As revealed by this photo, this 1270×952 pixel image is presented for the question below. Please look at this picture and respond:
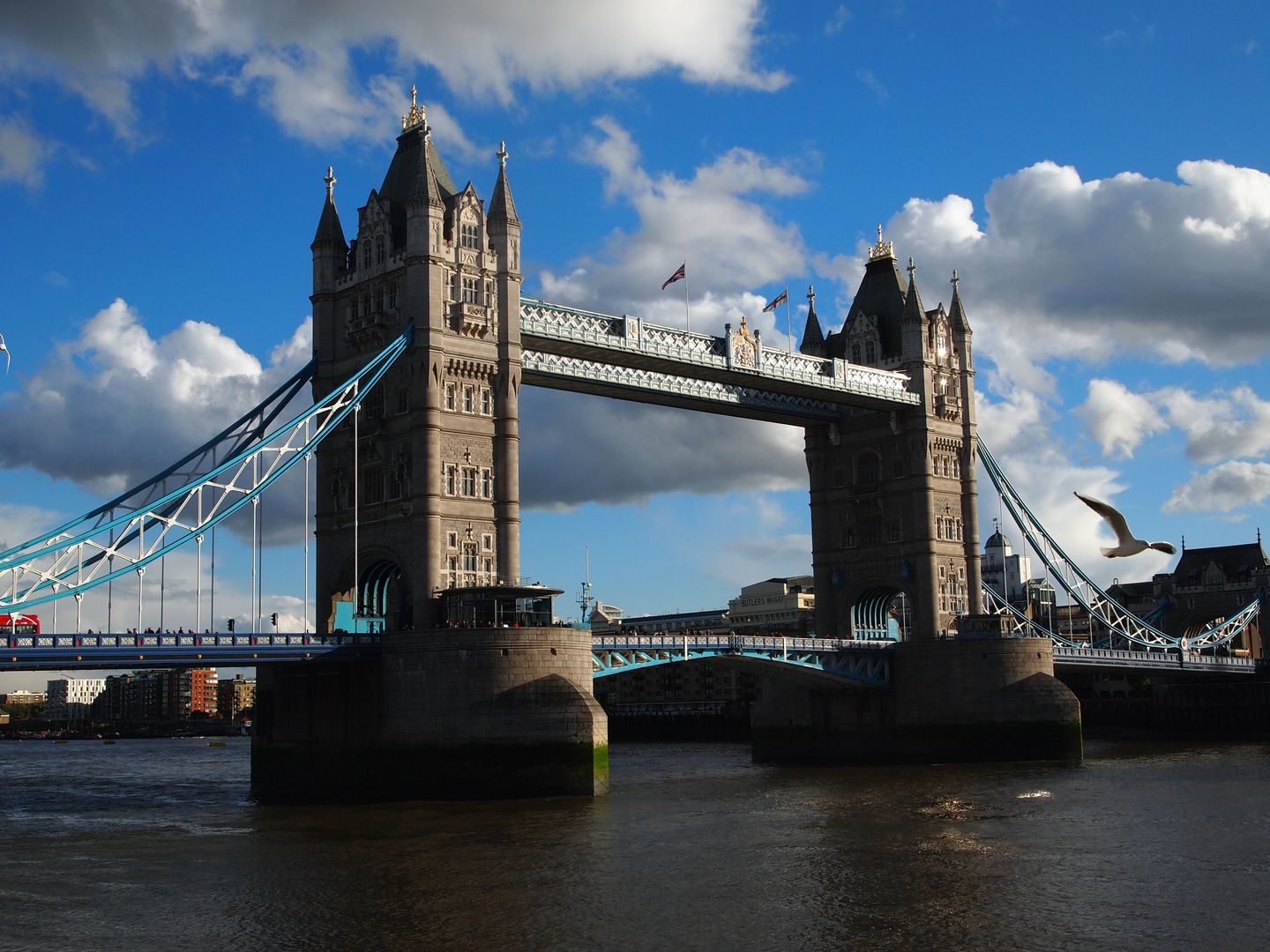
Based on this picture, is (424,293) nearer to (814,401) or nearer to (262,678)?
(262,678)

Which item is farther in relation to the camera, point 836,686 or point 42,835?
point 836,686

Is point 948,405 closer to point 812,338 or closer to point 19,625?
point 812,338

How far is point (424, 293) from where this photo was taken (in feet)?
186

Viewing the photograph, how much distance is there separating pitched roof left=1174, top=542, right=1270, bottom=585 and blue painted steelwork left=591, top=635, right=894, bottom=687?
5077 centimetres

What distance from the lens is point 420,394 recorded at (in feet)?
185

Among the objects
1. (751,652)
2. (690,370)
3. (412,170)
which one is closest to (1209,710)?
(751,652)

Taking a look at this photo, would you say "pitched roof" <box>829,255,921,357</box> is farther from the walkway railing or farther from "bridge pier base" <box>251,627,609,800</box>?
"bridge pier base" <box>251,627,609,800</box>

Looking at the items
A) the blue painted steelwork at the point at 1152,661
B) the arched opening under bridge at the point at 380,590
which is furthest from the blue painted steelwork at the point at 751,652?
the blue painted steelwork at the point at 1152,661

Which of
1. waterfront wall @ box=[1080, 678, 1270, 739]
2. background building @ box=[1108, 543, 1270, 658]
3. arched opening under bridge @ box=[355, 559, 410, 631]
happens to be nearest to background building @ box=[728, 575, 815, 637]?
background building @ box=[1108, 543, 1270, 658]

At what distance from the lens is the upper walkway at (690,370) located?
2432 inches

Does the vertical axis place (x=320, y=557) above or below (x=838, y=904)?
above

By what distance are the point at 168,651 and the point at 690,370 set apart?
1150 inches

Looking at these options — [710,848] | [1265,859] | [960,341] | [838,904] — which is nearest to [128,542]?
[710,848]

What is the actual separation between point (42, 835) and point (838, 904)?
2690 cm
